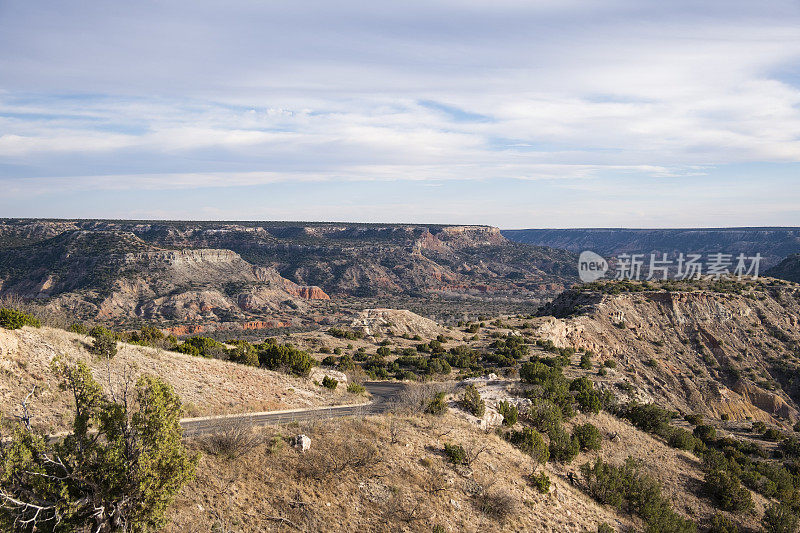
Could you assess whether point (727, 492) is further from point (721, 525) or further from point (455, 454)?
point (455, 454)

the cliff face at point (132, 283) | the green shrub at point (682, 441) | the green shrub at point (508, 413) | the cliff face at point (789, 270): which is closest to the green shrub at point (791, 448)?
the green shrub at point (682, 441)

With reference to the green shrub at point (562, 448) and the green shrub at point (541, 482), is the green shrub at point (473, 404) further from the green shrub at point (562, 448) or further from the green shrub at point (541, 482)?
the green shrub at point (541, 482)

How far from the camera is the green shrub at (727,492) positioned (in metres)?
20.2

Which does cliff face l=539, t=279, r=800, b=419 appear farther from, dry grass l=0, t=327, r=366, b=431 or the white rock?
the white rock

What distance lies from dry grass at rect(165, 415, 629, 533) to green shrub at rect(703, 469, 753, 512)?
23.0 ft

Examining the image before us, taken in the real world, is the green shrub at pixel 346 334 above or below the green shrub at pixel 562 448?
below

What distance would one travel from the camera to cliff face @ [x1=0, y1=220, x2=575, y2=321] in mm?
98250

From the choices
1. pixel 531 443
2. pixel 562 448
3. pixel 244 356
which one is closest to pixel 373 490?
pixel 531 443

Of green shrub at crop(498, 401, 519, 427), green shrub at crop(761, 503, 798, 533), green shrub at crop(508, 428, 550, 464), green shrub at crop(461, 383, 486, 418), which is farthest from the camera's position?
green shrub at crop(498, 401, 519, 427)

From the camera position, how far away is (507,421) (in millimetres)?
21203

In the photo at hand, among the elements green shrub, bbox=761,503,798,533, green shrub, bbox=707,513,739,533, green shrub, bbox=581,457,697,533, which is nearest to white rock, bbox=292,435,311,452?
green shrub, bbox=581,457,697,533

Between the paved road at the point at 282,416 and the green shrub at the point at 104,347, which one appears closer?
the paved road at the point at 282,416

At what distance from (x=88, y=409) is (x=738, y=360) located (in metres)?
65.4

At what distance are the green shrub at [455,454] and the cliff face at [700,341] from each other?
32905 millimetres
